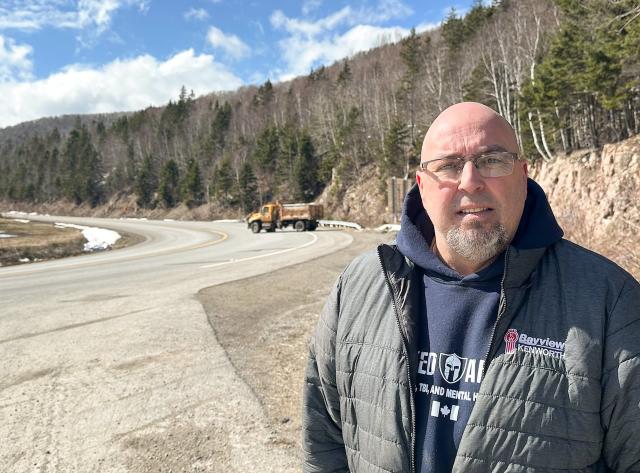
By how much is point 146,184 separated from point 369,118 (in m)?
→ 48.7

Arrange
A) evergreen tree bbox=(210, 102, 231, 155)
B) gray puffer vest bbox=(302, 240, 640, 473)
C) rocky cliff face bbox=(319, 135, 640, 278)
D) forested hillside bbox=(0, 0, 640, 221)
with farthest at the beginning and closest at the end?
1. evergreen tree bbox=(210, 102, 231, 155)
2. forested hillside bbox=(0, 0, 640, 221)
3. rocky cliff face bbox=(319, 135, 640, 278)
4. gray puffer vest bbox=(302, 240, 640, 473)

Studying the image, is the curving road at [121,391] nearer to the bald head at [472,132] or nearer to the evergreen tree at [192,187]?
the bald head at [472,132]

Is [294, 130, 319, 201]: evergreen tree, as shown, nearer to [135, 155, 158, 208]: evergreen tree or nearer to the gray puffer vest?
[135, 155, 158, 208]: evergreen tree

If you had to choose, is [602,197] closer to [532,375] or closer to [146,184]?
[532,375]

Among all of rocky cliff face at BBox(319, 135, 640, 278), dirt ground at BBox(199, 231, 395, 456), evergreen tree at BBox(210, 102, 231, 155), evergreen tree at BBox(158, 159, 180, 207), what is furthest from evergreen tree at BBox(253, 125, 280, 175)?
dirt ground at BBox(199, 231, 395, 456)

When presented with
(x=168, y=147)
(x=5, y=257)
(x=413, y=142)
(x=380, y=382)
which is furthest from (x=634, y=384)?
(x=168, y=147)

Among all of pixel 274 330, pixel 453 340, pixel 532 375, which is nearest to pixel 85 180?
pixel 274 330

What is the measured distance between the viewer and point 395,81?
186 ft

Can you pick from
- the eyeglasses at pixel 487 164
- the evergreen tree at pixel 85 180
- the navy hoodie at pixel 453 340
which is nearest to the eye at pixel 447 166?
the eyeglasses at pixel 487 164

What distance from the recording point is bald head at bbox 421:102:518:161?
1757 millimetres

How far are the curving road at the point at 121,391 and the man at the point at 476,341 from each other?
1.88 m

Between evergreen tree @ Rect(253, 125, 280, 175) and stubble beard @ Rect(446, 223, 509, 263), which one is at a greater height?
evergreen tree @ Rect(253, 125, 280, 175)

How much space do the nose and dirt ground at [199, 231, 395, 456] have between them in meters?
2.67

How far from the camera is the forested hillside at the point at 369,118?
66.5 feet
